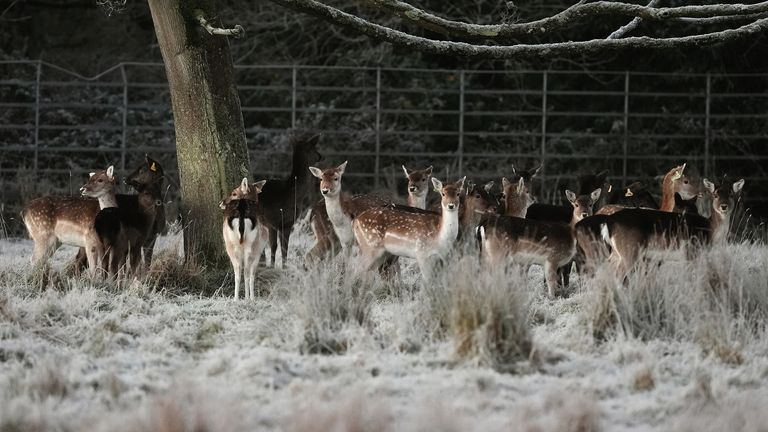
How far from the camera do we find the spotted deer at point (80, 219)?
12102 mm

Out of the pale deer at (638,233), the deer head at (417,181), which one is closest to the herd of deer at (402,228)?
the pale deer at (638,233)

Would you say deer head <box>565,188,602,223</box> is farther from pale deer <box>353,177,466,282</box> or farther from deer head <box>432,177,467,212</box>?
deer head <box>432,177,467,212</box>

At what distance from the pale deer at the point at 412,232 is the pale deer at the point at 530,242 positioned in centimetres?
32

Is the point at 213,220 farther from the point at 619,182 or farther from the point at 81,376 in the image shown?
the point at 619,182

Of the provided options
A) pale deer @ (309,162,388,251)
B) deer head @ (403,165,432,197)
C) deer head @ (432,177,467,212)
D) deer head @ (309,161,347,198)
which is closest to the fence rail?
deer head @ (403,165,432,197)

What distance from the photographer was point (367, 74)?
945 inches

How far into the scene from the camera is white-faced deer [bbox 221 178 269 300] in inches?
449

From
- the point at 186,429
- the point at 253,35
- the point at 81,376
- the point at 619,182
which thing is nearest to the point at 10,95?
the point at 253,35

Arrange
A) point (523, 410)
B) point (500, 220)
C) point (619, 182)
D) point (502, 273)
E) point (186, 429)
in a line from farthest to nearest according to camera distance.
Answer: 1. point (619, 182)
2. point (500, 220)
3. point (502, 273)
4. point (523, 410)
5. point (186, 429)

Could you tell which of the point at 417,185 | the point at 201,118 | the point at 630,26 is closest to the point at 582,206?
the point at 630,26

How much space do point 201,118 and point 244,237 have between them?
4.86 feet

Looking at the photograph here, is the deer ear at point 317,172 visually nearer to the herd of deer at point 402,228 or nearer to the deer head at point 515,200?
the herd of deer at point 402,228

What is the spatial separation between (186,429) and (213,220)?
218 inches

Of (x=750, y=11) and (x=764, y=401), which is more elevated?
(x=750, y=11)
